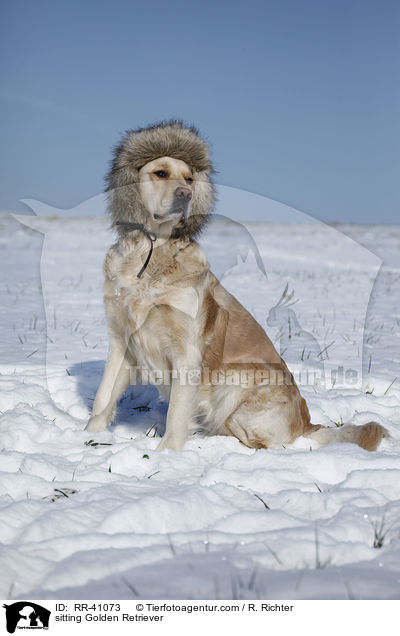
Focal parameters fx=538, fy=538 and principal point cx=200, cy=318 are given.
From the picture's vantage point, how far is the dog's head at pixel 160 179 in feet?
10.1

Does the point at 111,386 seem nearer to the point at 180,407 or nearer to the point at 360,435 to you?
the point at 180,407

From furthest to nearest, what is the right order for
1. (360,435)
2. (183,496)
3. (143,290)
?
1. (143,290)
2. (360,435)
3. (183,496)

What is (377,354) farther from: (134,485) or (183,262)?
(134,485)

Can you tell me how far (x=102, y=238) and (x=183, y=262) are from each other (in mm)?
14248

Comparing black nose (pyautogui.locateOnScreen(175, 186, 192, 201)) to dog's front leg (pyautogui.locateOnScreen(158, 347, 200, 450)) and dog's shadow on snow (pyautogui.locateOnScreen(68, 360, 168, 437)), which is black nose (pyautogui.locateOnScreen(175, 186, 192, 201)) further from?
dog's shadow on snow (pyautogui.locateOnScreen(68, 360, 168, 437))

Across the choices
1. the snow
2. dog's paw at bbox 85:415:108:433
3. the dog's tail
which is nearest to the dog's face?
the snow

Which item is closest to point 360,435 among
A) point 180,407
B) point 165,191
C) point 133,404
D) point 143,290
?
point 180,407

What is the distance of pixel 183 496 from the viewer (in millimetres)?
2105

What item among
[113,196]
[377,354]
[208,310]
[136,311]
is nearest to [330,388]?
[377,354]

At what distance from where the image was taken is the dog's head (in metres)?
3.08

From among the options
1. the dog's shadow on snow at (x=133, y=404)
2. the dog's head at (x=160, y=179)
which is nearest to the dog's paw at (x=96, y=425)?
the dog's shadow on snow at (x=133, y=404)

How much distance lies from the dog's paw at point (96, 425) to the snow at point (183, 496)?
2.3 inches
